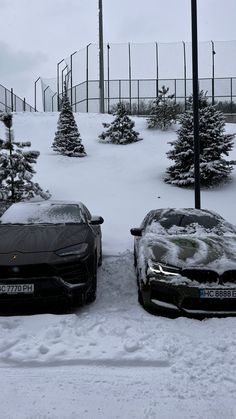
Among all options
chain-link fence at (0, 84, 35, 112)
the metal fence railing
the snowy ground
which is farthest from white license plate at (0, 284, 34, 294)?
the metal fence railing

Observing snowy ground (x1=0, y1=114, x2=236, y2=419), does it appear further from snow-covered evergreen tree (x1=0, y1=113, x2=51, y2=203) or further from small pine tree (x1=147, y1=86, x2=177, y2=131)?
small pine tree (x1=147, y1=86, x2=177, y2=131)

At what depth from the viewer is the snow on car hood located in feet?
17.0

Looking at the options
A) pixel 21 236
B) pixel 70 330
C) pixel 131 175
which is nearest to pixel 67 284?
pixel 70 330

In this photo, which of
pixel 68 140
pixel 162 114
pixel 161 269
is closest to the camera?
pixel 161 269

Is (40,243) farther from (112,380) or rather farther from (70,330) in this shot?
(112,380)

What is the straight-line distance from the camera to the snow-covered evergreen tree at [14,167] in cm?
1105

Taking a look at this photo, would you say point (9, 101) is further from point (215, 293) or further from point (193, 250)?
point (215, 293)

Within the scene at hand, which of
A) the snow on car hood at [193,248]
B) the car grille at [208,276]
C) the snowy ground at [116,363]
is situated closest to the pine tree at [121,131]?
the snowy ground at [116,363]

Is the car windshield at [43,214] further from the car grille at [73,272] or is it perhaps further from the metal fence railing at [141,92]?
the metal fence railing at [141,92]

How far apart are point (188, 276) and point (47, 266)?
5.54 feet

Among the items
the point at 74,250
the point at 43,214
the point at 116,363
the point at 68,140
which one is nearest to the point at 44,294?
the point at 74,250

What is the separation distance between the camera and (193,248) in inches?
218

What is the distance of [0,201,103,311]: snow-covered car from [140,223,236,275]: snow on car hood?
853 mm

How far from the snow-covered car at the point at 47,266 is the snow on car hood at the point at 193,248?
85 centimetres
